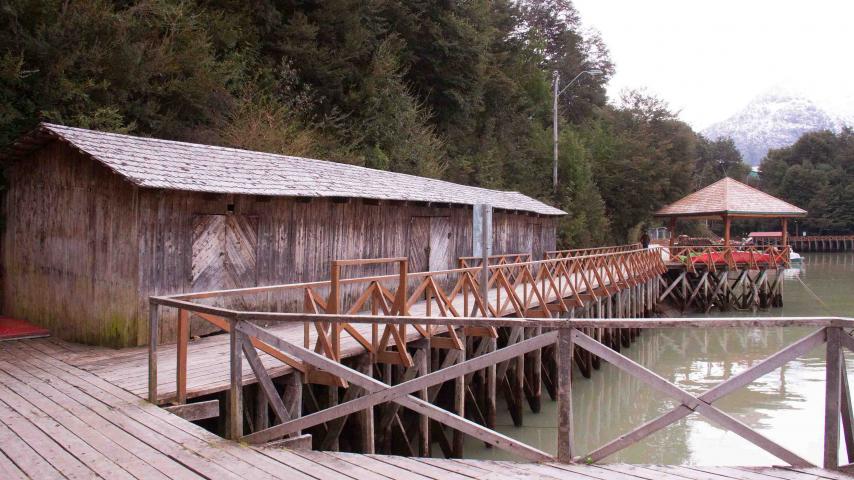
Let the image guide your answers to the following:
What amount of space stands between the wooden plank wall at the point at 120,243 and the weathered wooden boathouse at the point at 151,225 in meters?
0.02

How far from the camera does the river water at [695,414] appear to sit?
35.0 feet

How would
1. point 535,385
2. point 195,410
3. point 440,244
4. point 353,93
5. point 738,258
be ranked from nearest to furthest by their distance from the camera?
1. point 195,410
2. point 535,385
3. point 440,244
4. point 353,93
5. point 738,258

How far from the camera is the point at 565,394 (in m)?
4.12

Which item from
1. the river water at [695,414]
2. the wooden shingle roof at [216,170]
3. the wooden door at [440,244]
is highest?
the wooden shingle roof at [216,170]

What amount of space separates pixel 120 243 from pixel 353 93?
17.4 metres

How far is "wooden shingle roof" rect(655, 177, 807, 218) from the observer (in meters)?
29.7

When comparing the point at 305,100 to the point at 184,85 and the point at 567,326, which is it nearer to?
the point at 184,85

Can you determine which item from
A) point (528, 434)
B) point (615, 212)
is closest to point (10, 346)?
point (528, 434)

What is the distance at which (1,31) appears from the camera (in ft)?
42.9

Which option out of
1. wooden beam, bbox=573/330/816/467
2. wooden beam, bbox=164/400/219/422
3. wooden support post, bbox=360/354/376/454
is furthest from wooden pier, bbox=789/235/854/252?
wooden beam, bbox=164/400/219/422

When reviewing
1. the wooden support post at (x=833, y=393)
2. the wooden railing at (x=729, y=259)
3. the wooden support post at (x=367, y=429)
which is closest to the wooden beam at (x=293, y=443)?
the wooden support post at (x=367, y=429)

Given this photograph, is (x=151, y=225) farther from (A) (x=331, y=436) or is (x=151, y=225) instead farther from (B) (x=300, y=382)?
(A) (x=331, y=436)

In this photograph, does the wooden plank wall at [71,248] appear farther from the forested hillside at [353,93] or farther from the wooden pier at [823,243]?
the wooden pier at [823,243]

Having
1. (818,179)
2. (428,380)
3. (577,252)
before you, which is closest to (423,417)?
(428,380)
